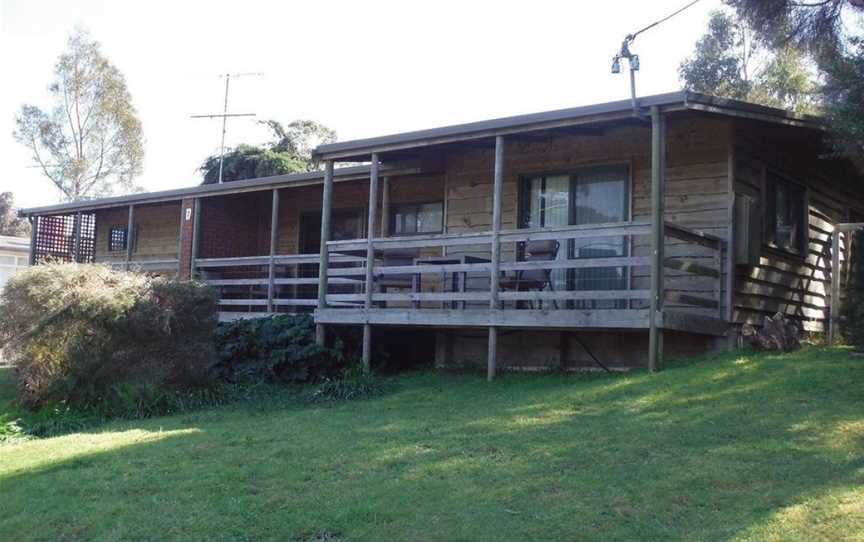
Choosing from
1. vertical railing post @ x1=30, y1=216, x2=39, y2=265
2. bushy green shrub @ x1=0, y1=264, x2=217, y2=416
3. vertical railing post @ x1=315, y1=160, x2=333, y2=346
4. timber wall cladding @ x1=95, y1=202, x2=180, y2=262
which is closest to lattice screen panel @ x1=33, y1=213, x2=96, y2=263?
vertical railing post @ x1=30, y1=216, x2=39, y2=265

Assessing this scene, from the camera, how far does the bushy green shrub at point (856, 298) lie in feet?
32.4

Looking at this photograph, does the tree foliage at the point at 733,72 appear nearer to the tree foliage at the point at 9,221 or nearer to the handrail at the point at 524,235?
the handrail at the point at 524,235

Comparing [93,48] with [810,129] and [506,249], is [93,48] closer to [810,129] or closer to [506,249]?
[506,249]

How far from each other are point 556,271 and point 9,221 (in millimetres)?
62847

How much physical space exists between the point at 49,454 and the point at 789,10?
10741 millimetres

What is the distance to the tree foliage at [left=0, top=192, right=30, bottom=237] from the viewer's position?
64688 mm

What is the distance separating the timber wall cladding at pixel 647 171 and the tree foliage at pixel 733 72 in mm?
19285

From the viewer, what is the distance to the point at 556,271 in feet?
42.0

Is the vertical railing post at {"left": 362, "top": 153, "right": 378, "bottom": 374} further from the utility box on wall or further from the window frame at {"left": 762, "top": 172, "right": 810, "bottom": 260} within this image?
the window frame at {"left": 762, "top": 172, "right": 810, "bottom": 260}

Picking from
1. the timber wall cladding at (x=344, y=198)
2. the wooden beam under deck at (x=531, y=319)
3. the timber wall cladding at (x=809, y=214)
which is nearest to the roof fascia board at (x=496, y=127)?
the timber wall cladding at (x=344, y=198)

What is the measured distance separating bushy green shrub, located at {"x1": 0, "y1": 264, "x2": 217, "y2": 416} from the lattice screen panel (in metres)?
10.3

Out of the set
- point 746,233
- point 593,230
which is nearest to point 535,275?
point 593,230

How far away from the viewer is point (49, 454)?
28.7 feet

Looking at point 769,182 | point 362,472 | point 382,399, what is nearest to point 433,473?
point 362,472
